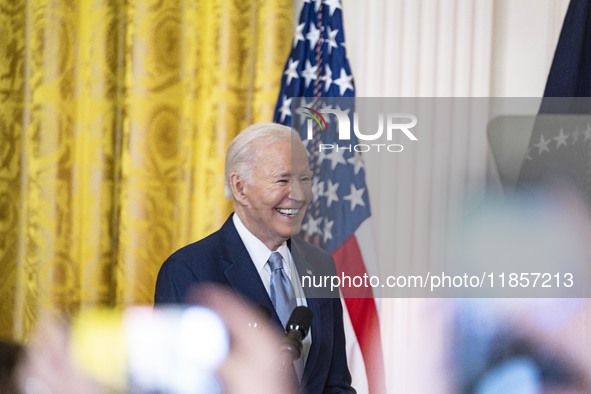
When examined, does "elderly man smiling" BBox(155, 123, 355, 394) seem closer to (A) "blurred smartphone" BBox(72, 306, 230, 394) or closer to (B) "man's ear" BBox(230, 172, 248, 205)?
(B) "man's ear" BBox(230, 172, 248, 205)

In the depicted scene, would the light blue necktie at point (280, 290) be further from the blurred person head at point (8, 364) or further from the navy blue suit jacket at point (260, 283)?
the blurred person head at point (8, 364)

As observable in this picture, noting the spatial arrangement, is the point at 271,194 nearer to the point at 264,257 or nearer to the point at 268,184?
the point at 268,184

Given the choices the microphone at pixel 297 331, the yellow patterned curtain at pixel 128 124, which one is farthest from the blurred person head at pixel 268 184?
the yellow patterned curtain at pixel 128 124

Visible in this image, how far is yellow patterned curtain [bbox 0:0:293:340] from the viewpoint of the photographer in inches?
118

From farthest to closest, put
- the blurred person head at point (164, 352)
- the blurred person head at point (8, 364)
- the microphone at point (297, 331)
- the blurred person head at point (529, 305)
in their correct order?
1. the blurred person head at point (529, 305)
2. the microphone at point (297, 331)
3. the blurred person head at point (164, 352)
4. the blurred person head at point (8, 364)

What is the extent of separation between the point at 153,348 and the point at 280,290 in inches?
31.7

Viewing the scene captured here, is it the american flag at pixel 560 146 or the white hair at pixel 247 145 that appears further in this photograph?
the white hair at pixel 247 145

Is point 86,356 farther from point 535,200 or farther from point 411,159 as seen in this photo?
point 535,200

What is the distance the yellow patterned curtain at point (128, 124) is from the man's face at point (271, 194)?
886mm

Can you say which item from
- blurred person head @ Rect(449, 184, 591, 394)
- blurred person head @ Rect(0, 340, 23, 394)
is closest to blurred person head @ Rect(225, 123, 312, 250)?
blurred person head @ Rect(449, 184, 591, 394)

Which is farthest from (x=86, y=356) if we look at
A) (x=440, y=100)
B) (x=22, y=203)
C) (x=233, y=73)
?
(x=440, y=100)

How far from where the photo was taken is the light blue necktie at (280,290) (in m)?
2.01

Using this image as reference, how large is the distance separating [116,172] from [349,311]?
1359mm

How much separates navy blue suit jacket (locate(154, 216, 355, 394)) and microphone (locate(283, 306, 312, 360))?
0.53 feet
